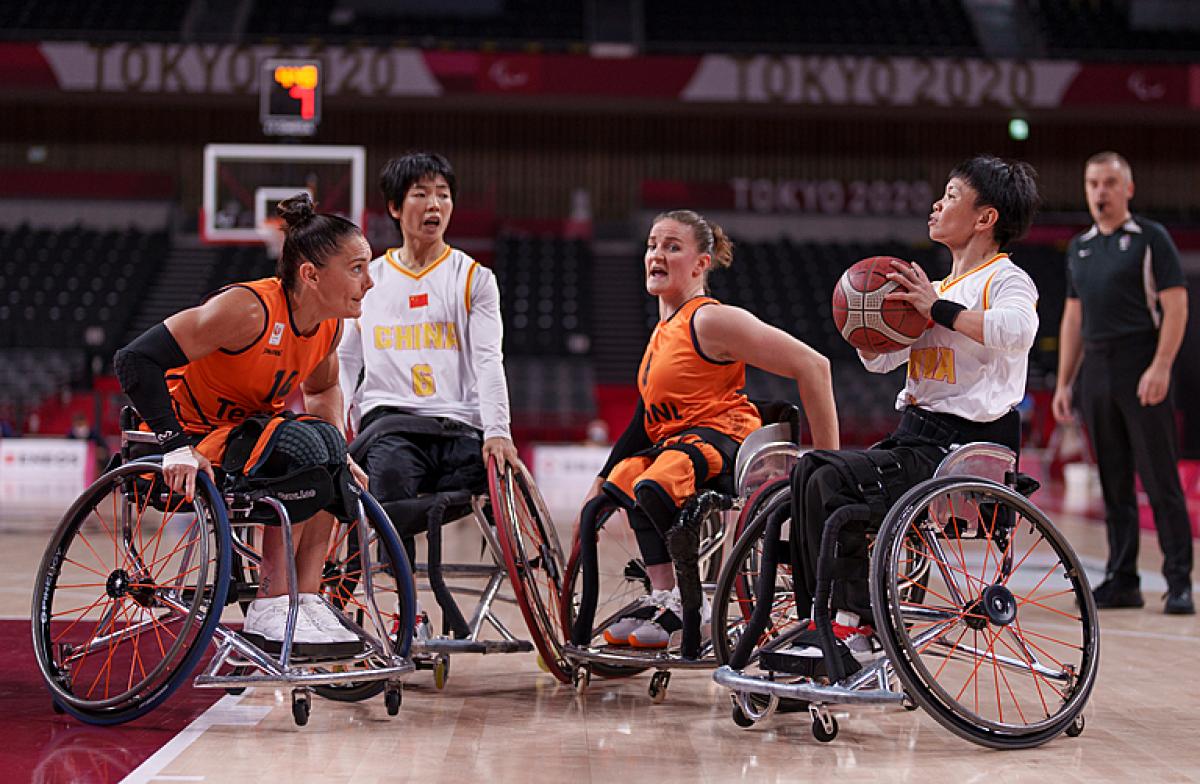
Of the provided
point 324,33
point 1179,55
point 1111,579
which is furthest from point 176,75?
point 1111,579

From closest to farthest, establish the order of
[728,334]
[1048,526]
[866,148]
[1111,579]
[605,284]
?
[1048,526] < [728,334] < [1111,579] < [605,284] < [866,148]

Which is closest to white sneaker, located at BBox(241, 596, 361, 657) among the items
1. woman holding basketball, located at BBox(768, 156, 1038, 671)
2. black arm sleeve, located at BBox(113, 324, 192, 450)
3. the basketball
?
black arm sleeve, located at BBox(113, 324, 192, 450)

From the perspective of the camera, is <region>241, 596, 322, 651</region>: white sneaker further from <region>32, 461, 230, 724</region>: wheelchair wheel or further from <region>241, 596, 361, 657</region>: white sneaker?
<region>32, 461, 230, 724</region>: wheelchair wheel

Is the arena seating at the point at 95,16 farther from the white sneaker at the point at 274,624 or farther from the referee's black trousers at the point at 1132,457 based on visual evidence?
the white sneaker at the point at 274,624

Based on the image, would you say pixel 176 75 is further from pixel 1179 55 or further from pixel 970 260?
pixel 970 260

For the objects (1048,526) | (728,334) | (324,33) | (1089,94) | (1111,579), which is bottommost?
(1111,579)

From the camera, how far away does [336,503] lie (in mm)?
3086

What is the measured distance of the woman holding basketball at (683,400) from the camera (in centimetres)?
334

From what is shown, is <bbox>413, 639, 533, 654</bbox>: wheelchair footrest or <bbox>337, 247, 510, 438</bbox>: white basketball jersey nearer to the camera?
<bbox>413, 639, 533, 654</bbox>: wheelchair footrest

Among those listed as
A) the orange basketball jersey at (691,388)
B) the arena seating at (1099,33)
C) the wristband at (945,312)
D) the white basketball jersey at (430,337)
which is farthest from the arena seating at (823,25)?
the wristband at (945,312)

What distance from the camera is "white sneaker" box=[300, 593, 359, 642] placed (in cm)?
299

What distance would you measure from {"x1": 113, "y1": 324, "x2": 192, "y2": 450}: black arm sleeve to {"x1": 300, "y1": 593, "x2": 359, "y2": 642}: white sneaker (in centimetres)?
48

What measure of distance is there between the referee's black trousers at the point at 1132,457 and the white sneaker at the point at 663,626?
A: 2509 millimetres

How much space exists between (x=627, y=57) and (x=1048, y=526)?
53.2ft
